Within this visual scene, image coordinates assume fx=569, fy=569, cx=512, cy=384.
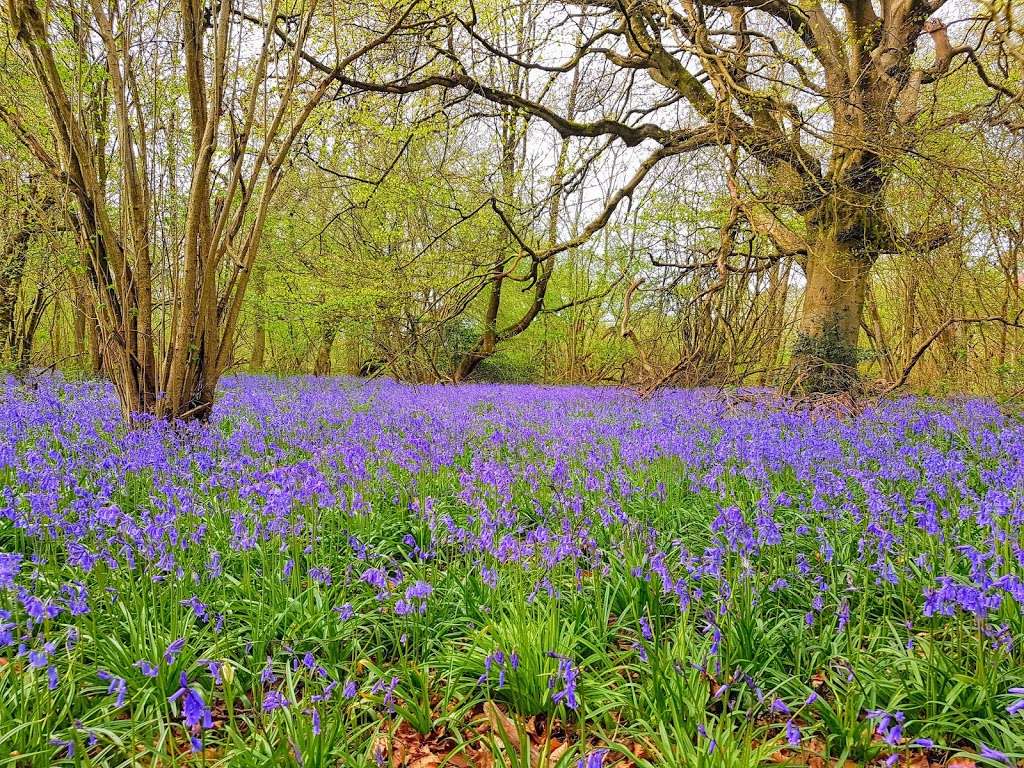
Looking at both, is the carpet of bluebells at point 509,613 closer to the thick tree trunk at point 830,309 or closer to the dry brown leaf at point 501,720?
the dry brown leaf at point 501,720

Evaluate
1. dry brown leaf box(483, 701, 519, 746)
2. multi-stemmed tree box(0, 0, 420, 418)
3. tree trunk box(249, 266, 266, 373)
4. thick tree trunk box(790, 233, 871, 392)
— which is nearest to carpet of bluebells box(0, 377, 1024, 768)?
dry brown leaf box(483, 701, 519, 746)

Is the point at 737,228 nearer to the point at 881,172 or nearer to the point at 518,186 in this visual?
the point at 881,172

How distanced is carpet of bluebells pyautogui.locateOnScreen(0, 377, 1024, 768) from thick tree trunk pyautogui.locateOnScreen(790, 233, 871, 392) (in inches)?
148

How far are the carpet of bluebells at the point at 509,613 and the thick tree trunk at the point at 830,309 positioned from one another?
3.75m

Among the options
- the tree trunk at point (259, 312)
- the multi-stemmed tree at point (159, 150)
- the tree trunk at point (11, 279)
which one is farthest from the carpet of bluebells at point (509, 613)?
the tree trunk at point (259, 312)

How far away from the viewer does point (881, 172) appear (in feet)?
22.4

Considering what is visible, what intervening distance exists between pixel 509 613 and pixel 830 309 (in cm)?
792

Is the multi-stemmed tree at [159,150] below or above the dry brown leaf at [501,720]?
above

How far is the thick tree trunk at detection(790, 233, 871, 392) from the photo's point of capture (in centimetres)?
830

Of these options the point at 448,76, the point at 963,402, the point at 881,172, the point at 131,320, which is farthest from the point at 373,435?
the point at 963,402

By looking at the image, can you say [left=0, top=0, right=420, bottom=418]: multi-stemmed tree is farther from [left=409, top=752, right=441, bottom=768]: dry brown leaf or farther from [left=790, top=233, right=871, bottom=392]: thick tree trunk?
[left=790, top=233, right=871, bottom=392]: thick tree trunk

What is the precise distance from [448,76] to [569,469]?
6582mm

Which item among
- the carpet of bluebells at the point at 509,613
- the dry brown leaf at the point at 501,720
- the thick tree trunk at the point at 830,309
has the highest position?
the thick tree trunk at the point at 830,309

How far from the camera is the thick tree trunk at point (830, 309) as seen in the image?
830 centimetres
